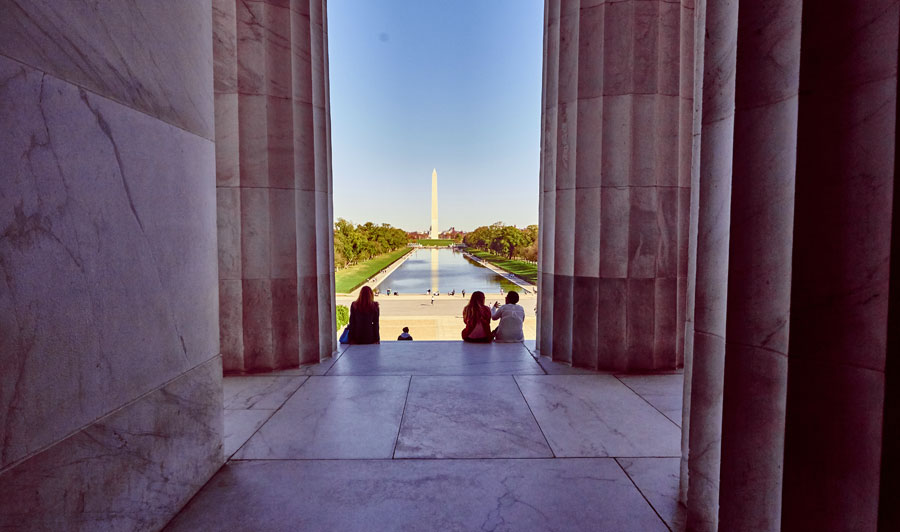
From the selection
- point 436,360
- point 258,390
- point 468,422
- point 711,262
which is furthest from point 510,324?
point 711,262

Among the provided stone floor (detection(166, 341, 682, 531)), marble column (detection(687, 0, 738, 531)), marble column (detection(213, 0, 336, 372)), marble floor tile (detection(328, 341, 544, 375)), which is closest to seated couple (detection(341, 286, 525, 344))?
marble floor tile (detection(328, 341, 544, 375))

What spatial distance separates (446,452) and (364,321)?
6300 mm

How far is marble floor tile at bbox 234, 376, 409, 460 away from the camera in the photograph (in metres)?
5.77

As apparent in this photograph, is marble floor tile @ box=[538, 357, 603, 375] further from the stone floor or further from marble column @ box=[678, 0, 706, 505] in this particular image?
marble column @ box=[678, 0, 706, 505]

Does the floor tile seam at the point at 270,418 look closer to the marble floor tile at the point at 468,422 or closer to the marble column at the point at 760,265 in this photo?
the marble floor tile at the point at 468,422

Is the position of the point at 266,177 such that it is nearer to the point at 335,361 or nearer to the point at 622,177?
the point at 335,361

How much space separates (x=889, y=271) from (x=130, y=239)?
217 inches

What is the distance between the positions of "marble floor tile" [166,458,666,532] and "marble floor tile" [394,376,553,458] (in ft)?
0.93

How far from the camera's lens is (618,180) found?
9.40 meters

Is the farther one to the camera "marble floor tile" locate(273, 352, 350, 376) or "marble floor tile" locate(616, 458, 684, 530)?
"marble floor tile" locate(273, 352, 350, 376)

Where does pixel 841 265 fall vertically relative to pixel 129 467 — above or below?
above

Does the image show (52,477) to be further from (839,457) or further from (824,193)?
(824,193)

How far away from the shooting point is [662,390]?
8.25 m

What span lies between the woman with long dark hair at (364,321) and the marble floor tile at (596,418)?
438 cm
